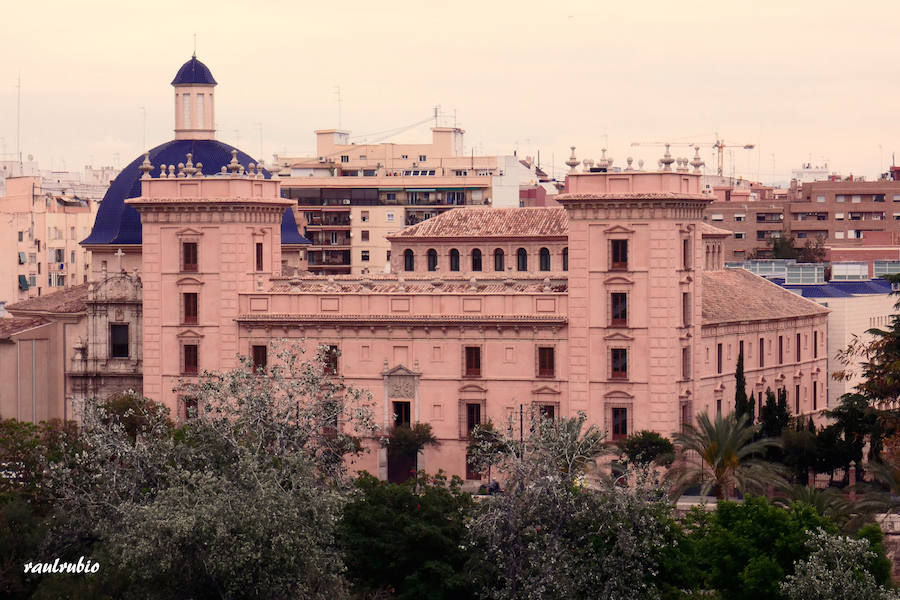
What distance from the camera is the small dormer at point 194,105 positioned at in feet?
292

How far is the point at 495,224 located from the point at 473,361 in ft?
60.0

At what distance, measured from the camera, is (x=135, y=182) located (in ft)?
291

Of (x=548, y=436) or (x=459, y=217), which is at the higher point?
(x=459, y=217)

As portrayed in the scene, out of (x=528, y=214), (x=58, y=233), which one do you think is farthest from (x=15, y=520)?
(x=58, y=233)

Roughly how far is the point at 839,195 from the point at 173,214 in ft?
270

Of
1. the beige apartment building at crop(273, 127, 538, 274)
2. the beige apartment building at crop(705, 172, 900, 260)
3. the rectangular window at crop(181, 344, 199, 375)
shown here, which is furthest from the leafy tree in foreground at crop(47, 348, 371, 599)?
the beige apartment building at crop(705, 172, 900, 260)

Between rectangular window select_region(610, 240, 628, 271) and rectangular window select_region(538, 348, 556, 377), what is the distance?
12.1 ft

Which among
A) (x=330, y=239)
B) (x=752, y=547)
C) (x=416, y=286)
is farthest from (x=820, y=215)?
(x=752, y=547)

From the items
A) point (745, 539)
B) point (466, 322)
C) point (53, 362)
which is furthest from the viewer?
point (53, 362)

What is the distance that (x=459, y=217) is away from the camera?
9644 cm

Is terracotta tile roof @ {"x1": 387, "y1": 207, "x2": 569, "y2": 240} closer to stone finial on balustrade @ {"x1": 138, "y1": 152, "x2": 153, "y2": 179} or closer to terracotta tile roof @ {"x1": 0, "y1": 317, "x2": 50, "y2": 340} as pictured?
stone finial on balustrade @ {"x1": 138, "y1": 152, "x2": 153, "y2": 179}

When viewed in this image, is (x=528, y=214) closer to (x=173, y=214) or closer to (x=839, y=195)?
(x=173, y=214)

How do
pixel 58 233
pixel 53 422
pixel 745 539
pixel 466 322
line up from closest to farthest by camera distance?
pixel 745 539 < pixel 53 422 < pixel 466 322 < pixel 58 233

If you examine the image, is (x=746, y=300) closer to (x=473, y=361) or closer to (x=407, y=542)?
(x=473, y=361)
